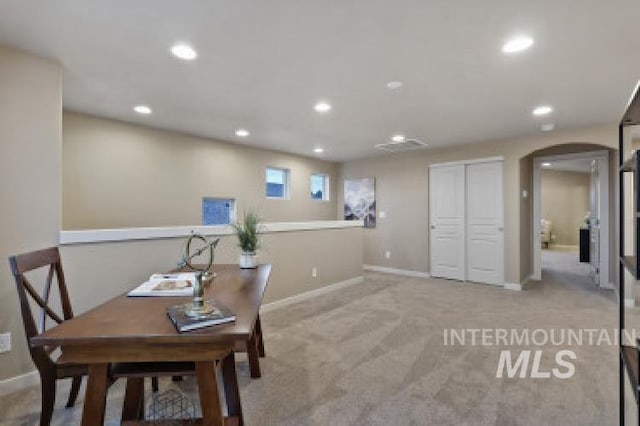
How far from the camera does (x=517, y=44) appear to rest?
2.13 m

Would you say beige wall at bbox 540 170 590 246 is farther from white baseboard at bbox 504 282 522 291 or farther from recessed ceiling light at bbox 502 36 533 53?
recessed ceiling light at bbox 502 36 533 53

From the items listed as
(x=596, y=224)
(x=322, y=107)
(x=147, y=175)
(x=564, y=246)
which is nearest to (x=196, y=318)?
(x=322, y=107)

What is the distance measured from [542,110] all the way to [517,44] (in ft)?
5.88

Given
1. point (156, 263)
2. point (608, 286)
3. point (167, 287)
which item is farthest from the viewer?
point (608, 286)

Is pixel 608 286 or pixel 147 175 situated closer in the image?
pixel 147 175

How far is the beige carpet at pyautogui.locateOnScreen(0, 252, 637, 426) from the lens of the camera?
6.25ft

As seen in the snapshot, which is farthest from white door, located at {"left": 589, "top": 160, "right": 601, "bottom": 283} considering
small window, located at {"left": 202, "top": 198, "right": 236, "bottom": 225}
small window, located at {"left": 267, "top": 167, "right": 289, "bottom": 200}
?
small window, located at {"left": 202, "top": 198, "right": 236, "bottom": 225}

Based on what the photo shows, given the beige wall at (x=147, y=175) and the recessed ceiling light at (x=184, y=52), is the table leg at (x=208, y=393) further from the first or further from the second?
the beige wall at (x=147, y=175)

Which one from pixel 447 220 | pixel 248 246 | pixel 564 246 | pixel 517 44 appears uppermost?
pixel 517 44

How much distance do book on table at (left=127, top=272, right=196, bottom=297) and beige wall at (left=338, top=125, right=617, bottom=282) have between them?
4.66 meters

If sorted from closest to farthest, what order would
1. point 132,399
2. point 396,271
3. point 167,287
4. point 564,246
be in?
point 132,399, point 167,287, point 396,271, point 564,246

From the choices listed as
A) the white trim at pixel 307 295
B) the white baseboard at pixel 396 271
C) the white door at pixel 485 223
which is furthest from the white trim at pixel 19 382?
the white door at pixel 485 223

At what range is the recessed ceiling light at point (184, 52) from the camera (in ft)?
7.17

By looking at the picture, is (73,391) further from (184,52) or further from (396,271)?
(396,271)
